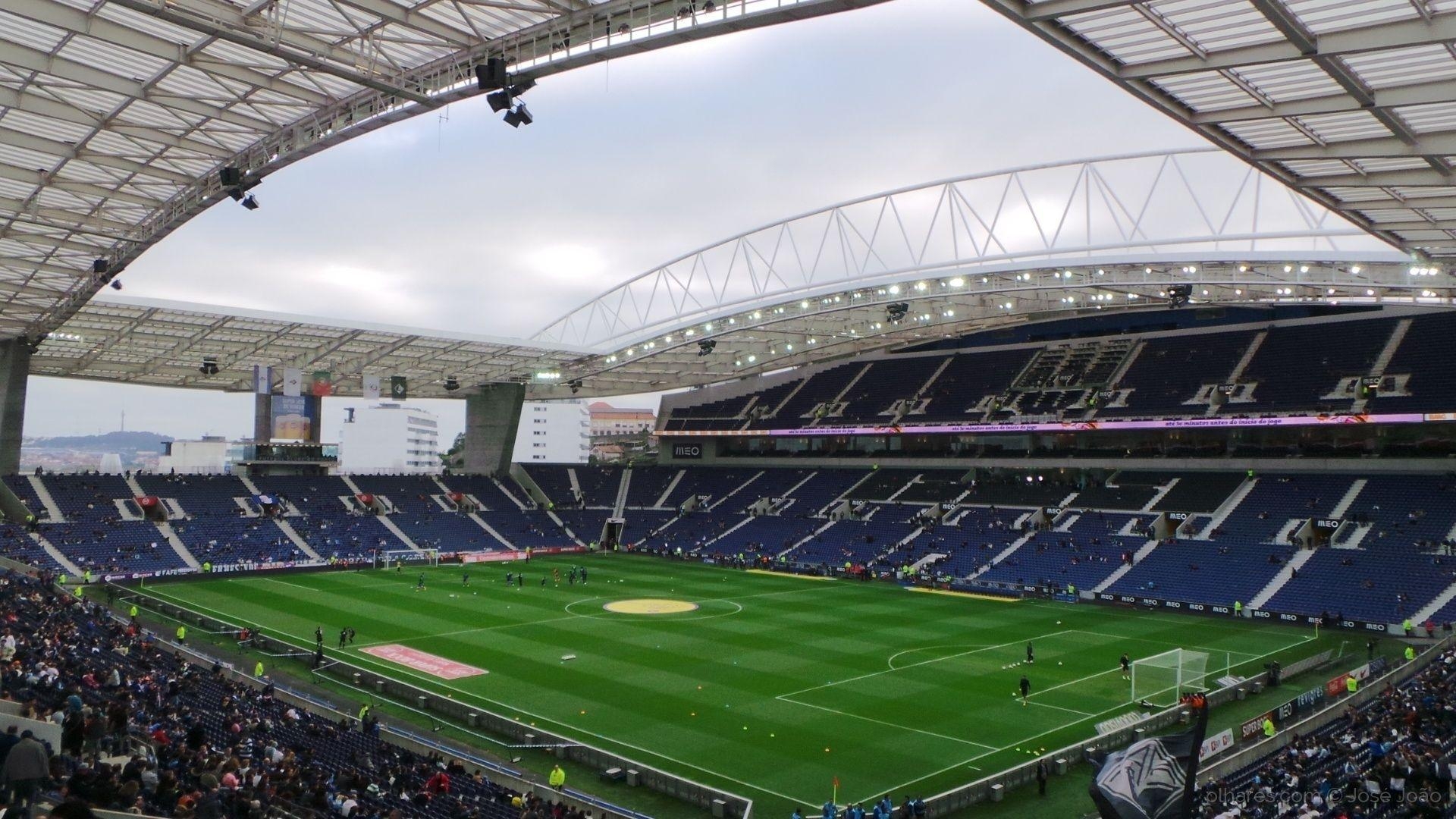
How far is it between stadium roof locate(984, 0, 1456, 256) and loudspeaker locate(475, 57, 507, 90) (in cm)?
764

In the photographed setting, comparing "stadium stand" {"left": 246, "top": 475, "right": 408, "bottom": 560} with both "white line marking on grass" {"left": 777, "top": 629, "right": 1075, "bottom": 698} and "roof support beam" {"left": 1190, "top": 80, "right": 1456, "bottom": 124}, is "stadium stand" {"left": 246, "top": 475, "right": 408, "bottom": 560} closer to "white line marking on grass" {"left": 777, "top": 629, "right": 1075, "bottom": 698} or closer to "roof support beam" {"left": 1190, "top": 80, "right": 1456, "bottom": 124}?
"white line marking on grass" {"left": 777, "top": 629, "right": 1075, "bottom": 698}

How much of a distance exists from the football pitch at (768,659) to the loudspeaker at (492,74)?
1514 centimetres

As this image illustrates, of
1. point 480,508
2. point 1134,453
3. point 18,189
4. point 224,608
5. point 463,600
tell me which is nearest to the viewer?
point 18,189

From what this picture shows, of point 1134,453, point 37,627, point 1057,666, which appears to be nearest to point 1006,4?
point 1057,666

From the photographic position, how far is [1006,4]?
46.2 feet

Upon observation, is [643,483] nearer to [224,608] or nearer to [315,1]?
[224,608]

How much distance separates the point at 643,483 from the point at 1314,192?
6536 centimetres

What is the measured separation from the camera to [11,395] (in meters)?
52.4

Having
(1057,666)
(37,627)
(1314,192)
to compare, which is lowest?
(1057,666)

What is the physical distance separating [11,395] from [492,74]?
49869 mm

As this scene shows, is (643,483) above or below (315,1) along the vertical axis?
below

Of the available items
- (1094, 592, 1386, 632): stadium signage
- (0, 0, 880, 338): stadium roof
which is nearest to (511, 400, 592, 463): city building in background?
(1094, 592, 1386, 632): stadium signage

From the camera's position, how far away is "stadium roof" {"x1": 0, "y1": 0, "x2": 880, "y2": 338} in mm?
16484

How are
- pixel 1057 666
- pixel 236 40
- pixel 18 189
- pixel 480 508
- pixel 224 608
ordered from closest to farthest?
pixel 236 40, pixel 18 189, pixel 1057 666, pixel 224 608, pixel 480 508
